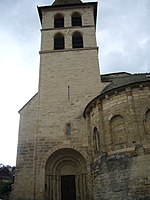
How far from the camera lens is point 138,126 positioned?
10.6 m

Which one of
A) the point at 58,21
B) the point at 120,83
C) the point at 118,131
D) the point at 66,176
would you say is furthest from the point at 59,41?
the point at 118,131

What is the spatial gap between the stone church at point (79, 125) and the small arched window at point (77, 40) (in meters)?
0.08

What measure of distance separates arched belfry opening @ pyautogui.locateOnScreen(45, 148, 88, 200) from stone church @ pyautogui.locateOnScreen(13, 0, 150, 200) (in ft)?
0.17

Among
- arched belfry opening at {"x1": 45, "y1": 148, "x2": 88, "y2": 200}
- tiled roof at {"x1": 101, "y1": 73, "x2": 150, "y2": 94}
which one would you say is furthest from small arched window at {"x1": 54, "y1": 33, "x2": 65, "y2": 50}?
arched belfry opening at {"x1": 45, "y1": 148, "x2": 88, "y2": 200}

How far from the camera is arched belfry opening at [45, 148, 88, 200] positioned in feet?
44.3

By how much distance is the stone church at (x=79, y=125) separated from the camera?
10438 mm

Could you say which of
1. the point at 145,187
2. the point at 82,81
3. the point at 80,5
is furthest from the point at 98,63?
the point at 145,187

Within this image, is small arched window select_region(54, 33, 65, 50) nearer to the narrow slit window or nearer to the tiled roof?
the narrow slit window

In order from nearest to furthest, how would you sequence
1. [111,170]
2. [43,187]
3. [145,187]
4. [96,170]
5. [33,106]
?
[145,187]
[111,170]
[96,170]
[43,187]
[33,106]

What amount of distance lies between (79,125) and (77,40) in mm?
8143

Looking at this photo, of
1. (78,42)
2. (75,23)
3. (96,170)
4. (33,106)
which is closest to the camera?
(96,170)

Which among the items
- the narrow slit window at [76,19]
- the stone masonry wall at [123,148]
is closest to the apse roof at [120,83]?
the stone masonry wall at [123,148]

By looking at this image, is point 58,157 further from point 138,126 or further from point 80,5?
point 80,5

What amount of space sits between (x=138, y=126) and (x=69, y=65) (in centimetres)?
836
